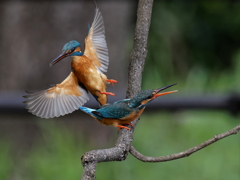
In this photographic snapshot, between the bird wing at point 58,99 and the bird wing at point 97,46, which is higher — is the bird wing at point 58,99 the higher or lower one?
the lower one

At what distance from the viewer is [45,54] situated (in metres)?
2.08

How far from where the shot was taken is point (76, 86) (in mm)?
585

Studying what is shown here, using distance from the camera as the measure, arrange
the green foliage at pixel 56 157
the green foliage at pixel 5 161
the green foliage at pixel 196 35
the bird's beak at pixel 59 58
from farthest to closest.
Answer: the green foliage at pixel 196 35 < the green foliage at pixel 5 161 < the green foliage at pixel 56 157 < the bird's beak at pixel 59 58

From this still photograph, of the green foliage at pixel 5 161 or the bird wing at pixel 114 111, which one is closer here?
the bird wing at pixel 114 111

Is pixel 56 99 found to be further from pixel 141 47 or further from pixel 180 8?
pixel 180 8

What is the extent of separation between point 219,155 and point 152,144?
39cm

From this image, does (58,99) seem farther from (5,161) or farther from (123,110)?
(5,161)

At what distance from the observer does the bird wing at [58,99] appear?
0.53m

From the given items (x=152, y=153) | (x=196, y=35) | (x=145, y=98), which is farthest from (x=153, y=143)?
(x=196, y=35)

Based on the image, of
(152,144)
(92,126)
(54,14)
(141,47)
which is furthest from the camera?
(92,126)

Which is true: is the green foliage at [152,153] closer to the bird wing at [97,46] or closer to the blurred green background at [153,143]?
the blurred green background at [153,143]

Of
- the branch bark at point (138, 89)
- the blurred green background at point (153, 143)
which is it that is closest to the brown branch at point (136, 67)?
the branch bark at point (138, 89)

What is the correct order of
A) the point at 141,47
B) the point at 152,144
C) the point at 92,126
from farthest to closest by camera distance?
the point at 92,126, the point at 152,144, the point at 141,47

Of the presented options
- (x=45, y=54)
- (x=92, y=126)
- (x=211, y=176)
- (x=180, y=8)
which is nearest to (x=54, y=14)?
(x=45, y=54)
